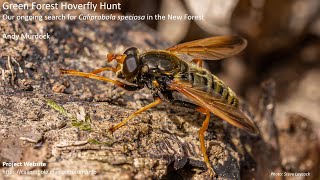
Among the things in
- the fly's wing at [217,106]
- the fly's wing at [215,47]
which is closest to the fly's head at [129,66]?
the fly's wing at [217,106]

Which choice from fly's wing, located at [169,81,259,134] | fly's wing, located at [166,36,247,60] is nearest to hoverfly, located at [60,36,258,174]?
fly's wing, located at [169,81,259,134]

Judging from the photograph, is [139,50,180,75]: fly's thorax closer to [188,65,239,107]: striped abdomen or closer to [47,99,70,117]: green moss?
[188,65,239,107]: striped abdomen

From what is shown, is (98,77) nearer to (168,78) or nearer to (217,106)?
(168,78)

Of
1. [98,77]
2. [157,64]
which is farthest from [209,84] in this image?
[98,77]

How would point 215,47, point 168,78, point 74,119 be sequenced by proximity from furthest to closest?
1. point 215,47
2. point 168,78
3. point 74,119

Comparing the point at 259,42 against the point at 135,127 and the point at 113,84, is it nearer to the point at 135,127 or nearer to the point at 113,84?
the point at 113,84

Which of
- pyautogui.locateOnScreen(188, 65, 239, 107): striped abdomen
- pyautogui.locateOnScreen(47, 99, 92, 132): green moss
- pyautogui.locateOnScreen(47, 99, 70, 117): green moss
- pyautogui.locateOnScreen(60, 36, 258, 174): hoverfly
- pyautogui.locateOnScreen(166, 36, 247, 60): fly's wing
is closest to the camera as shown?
pyautogui.locateOnScreen(47, 99, 92, 132): green moss
